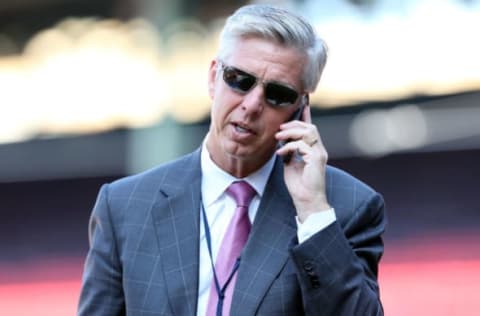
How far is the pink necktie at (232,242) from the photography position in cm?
272

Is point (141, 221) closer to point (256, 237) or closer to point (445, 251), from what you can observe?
point (256, 237)

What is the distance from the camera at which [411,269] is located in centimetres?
695

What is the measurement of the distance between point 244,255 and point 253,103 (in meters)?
0.36

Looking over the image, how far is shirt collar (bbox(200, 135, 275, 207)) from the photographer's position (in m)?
2.91

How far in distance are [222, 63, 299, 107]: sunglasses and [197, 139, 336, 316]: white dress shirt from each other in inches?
7.5

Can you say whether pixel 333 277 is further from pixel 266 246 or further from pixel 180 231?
pixel 180 231

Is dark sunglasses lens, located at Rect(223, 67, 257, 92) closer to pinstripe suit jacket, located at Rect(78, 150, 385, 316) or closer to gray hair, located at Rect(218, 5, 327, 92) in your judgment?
gray hair, located at Rect(218, 5, 327, 92)

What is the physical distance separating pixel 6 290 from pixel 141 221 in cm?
505

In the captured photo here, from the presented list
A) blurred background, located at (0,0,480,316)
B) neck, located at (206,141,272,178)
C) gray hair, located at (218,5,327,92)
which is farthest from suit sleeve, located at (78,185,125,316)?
blurred background, located at (0,0,480,316)

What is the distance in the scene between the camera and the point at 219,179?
2.93m

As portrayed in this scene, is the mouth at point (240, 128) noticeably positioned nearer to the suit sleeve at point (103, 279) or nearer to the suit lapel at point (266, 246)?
the suit lapel at point (266, 246)

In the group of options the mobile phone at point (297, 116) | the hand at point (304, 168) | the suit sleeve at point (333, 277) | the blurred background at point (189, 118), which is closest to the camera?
the suit sleeve at point (333, 277)

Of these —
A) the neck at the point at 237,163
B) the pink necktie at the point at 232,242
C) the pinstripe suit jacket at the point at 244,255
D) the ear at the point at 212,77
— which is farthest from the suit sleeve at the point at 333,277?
the ear at the point at 212,77

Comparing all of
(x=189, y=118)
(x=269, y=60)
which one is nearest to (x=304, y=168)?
(x=269, y=60)
